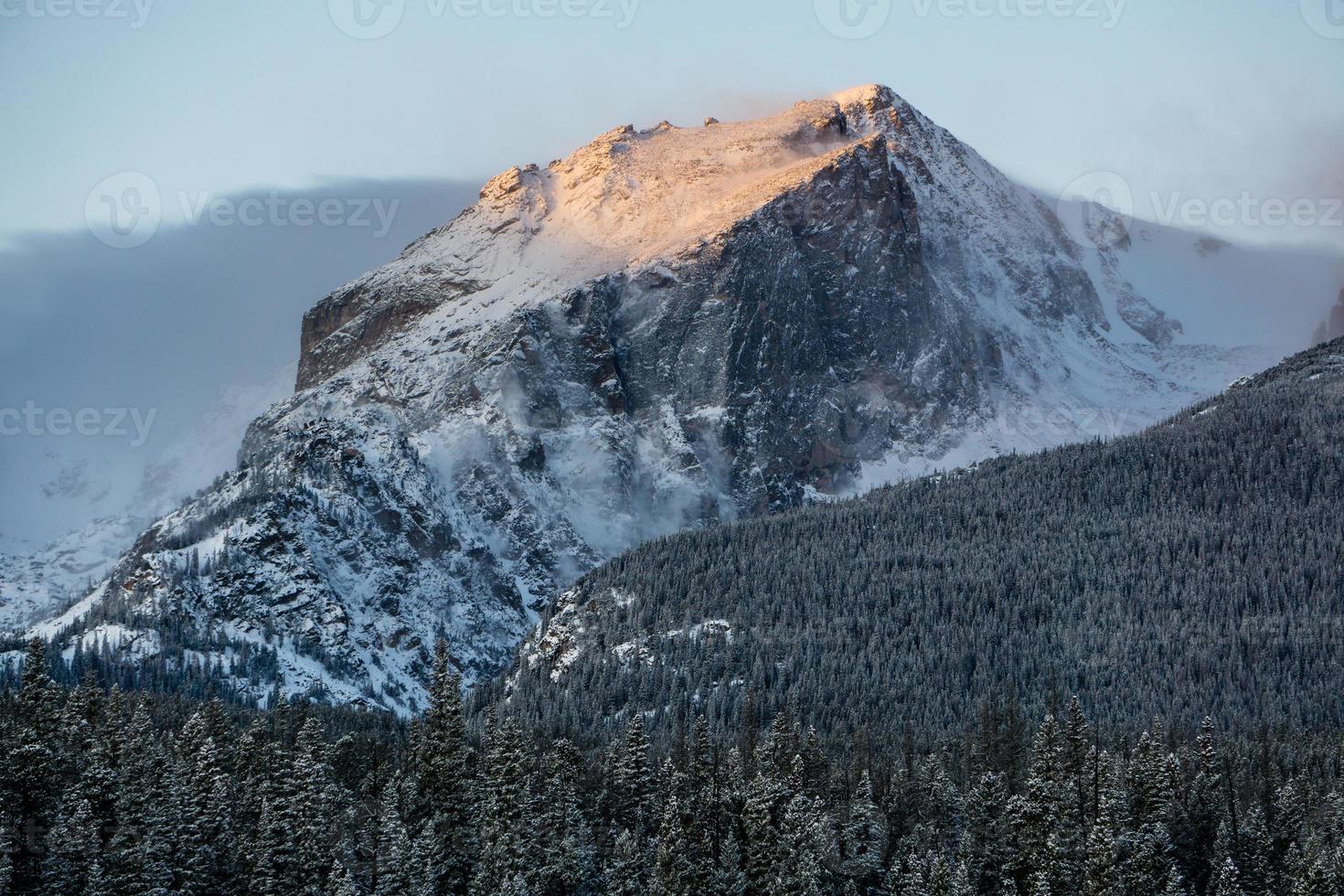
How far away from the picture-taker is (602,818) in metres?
165

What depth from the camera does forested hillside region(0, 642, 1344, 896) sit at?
143 m

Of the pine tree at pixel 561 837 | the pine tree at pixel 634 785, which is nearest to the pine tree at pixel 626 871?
the pine tree at pixel 561 837

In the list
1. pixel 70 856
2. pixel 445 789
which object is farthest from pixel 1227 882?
pixel 70 856

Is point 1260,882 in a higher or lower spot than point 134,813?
lower

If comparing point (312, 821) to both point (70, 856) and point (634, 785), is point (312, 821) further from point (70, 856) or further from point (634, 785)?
point (634, 785)

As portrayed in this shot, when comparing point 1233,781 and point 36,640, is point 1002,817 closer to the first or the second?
point 1233,781

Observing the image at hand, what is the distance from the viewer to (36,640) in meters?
170

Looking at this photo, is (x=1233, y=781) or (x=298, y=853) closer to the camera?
(x=298, y=853)

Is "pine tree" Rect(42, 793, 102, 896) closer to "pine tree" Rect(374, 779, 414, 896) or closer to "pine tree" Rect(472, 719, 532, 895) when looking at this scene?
"pine tree" Rect(374, 779, 414, 896)

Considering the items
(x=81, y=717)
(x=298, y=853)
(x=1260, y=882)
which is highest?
→ (x=81, y=717)

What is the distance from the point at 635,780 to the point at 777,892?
2549 centimetres

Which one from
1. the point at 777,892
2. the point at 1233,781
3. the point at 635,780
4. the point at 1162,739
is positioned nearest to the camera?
the point at 777,892

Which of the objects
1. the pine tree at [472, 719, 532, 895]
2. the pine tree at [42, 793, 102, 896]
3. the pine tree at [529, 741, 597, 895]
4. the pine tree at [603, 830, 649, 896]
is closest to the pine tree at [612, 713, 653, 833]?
the pine tree at [529, 741, 597, 895]

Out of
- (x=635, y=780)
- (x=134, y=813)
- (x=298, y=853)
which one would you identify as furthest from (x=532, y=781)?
(x=134, y=813)
